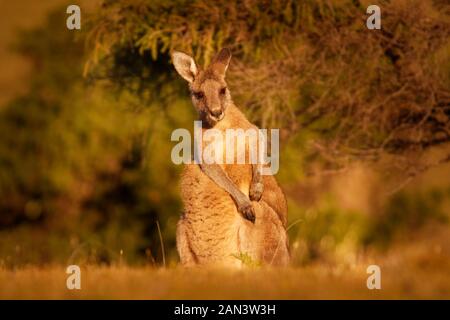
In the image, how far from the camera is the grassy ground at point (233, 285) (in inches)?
230

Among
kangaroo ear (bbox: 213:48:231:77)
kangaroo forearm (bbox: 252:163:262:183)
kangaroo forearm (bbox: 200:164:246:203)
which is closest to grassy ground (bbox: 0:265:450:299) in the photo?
kangaroo forearm (bbox: 200:164:246:203)

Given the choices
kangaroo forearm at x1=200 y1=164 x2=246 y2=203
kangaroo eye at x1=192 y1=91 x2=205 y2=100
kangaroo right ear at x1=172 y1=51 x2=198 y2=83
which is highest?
kangaroo right ear at x1=172 y1=51 x2=198 y2=83

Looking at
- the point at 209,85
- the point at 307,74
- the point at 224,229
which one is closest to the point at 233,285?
the point at 224,229

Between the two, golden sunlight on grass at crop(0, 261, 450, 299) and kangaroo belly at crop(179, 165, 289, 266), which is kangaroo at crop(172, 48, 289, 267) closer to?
kangaroo belly at crop(179, 165, 289, 266)

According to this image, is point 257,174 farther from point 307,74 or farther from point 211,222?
point 307,74

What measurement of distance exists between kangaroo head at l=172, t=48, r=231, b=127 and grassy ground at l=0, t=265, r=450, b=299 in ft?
5.80

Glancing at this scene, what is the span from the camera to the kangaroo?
8.24 m

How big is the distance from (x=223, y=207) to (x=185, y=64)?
53.9 inches

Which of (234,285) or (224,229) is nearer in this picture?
(234,285)

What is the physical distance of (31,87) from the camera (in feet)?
82.4

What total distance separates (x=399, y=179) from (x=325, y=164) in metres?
1.25

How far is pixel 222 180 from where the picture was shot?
27.2 ft

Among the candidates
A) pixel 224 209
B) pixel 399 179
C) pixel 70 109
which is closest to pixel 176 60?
pixel 224 209
